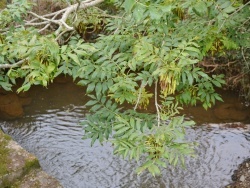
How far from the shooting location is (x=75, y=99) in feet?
21.3

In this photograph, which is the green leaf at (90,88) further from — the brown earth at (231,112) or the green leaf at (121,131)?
the brown earth at (231,112)

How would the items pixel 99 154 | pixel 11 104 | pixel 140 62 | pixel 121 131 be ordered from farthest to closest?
pixel 11 104, pixel 99 154, pixel 140 62, pixel 121 131

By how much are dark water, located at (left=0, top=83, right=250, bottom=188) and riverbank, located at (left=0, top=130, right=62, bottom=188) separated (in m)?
0.65

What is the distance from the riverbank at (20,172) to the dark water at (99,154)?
65cm

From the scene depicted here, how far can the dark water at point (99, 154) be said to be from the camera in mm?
4414

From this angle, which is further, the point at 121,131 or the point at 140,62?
the point at 140,62

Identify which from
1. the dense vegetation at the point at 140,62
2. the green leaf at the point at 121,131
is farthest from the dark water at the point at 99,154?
the green leaf at the point at 121,131

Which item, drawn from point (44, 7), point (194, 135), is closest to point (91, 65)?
point (194, 135)

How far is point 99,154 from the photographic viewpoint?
4.95 metres

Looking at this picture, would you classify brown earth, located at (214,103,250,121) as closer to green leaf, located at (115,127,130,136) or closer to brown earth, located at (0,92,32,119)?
brown earth, located at (0,92,32,119)

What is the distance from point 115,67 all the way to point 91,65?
15 cm

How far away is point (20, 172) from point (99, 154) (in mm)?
1387

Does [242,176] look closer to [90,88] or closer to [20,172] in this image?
[20,172]

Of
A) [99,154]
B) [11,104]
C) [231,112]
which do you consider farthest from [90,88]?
[11,104]
